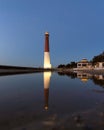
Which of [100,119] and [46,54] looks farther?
[46,54]

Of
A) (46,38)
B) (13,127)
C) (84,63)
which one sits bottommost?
(13,127)

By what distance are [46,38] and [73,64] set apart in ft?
146

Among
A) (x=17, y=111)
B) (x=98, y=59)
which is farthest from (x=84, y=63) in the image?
(x=17, y=111)

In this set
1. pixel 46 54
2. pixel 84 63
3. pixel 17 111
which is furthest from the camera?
pixel 84 63

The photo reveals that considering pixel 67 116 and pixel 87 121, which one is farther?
pixel 67 116

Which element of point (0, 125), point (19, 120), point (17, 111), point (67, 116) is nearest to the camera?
point (0, 125)

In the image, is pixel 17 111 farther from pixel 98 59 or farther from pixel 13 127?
pixel 98 59

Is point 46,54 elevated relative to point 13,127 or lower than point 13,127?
elevated

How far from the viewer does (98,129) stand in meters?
8.19

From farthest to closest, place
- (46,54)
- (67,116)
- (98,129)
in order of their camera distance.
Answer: (46,54), (67,116), (98,129)

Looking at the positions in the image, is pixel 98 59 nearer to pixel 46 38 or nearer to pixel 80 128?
pixel 46 38

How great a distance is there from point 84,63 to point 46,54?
30.4 meters

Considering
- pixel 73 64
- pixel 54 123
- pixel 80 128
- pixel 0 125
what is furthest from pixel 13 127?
pixel 73 64

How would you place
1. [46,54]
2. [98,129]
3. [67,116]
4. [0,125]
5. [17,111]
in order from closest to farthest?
1. [98,129]
2. [0,125]
3. [67,116]
4. [17,111]
5. [46,54]
